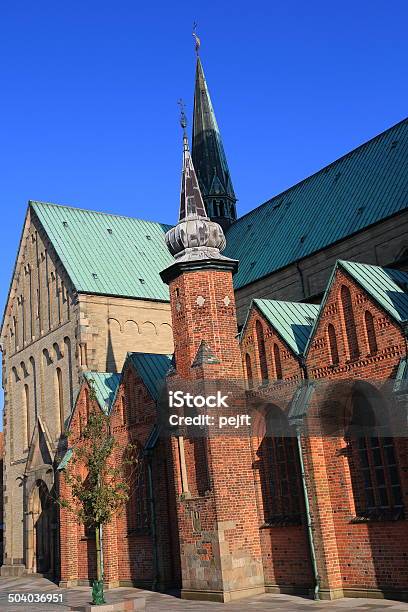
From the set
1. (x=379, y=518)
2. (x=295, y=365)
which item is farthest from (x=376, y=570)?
(x=295, y=365)

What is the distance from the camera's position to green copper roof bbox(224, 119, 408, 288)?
30.0m

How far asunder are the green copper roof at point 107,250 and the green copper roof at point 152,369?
9.28 meters

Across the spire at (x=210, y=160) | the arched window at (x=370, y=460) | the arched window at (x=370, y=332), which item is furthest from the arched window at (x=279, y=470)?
the spire at (x=210, y=160)

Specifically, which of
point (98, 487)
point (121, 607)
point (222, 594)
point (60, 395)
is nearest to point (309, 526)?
point (222, 594)

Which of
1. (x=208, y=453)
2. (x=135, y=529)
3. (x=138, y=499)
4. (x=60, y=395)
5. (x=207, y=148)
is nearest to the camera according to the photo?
(x=208, y=453)

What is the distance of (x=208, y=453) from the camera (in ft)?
67.4

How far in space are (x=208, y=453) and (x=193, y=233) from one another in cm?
676

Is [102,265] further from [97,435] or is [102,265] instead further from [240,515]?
[240,515]

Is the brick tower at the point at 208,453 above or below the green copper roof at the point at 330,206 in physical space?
below

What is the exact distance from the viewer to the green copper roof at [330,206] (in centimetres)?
3002

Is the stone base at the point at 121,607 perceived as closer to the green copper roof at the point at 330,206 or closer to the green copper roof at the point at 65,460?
the green copper roof at the point at 65,460

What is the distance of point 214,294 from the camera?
872 inches

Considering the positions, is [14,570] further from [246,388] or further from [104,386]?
[246,388]

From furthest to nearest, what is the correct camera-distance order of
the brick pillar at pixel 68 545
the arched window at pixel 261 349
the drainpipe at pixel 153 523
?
1. the brick pillar at pixel 68 545
2. the drainpipe at pixel 153 523
3. the arched window at pixel 261 349
